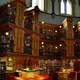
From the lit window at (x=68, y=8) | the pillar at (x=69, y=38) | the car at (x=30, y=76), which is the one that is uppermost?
the lit window at (x=68, y=8)

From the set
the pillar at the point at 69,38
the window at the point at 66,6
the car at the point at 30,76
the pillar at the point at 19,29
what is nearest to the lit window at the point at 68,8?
the window at the point at 66,6

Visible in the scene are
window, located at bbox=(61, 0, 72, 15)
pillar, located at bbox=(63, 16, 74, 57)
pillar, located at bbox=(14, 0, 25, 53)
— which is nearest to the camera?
pillar, located at bbox=(14, 0, 25, 53)

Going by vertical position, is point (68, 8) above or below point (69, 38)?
above

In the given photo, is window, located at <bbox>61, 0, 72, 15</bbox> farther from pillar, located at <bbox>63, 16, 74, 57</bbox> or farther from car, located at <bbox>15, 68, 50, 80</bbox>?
car, located at <bbox>15, 68, 50, 80</bbox>

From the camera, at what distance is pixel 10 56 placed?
2256 cm

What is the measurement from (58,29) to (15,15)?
36.4ft

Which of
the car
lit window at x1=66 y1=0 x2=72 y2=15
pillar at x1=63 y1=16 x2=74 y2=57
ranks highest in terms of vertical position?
lit window at x1=66 y1=0 x2=72 y2=15

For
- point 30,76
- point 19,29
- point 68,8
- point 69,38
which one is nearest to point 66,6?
point 68,8

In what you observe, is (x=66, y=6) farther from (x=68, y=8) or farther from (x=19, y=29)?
(x=19, y=29)

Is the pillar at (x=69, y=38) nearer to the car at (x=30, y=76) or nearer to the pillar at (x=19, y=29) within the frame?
the pillar at (x=19, y=29)

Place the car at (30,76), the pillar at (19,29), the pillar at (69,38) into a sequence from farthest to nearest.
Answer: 1. the pillar at (69,38)
2. the pillar at (19,29)
3. the car at (30,76)

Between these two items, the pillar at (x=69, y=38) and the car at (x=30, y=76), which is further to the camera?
the pillar at (x=69, y=38)

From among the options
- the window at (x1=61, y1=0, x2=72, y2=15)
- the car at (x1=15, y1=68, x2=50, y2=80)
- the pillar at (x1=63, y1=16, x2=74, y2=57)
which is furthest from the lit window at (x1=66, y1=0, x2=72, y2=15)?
the car at (x1=15, y1=68, x2=50, y2=80)

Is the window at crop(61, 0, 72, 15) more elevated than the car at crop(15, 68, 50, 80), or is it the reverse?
the window at crop(61, 0, 72, 15)
